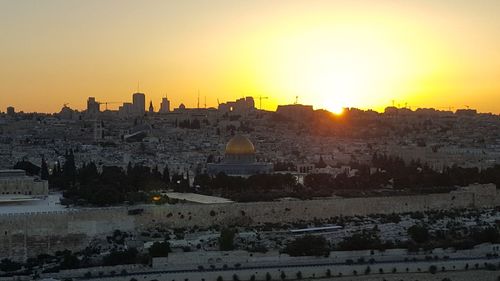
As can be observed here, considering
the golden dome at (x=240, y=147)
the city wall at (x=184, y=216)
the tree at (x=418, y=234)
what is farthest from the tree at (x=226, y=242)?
the golden dome at (x=240, y=147)

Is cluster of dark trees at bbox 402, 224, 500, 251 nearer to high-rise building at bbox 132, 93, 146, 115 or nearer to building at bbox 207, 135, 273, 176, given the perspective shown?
building at bbox 207, 135, 273, 176

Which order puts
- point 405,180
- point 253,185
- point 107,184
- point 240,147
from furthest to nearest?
point 240,147
point 405,180
point 253,185
point 107,184

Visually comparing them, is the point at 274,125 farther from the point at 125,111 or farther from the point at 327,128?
the point at 125,111

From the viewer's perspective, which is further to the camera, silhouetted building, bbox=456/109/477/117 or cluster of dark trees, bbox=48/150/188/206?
silhouetted building, bbox=456/109/477/117

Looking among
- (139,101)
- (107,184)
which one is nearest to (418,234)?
(107,184)

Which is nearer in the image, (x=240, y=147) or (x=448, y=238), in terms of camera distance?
(x=448, y=238)

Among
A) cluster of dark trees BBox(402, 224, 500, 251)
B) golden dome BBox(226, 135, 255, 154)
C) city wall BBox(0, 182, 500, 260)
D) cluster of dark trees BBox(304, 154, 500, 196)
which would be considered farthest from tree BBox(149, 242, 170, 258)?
golden dome BBox(226, 135, 255, 154)

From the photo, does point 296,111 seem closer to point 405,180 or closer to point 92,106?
point 92,106
